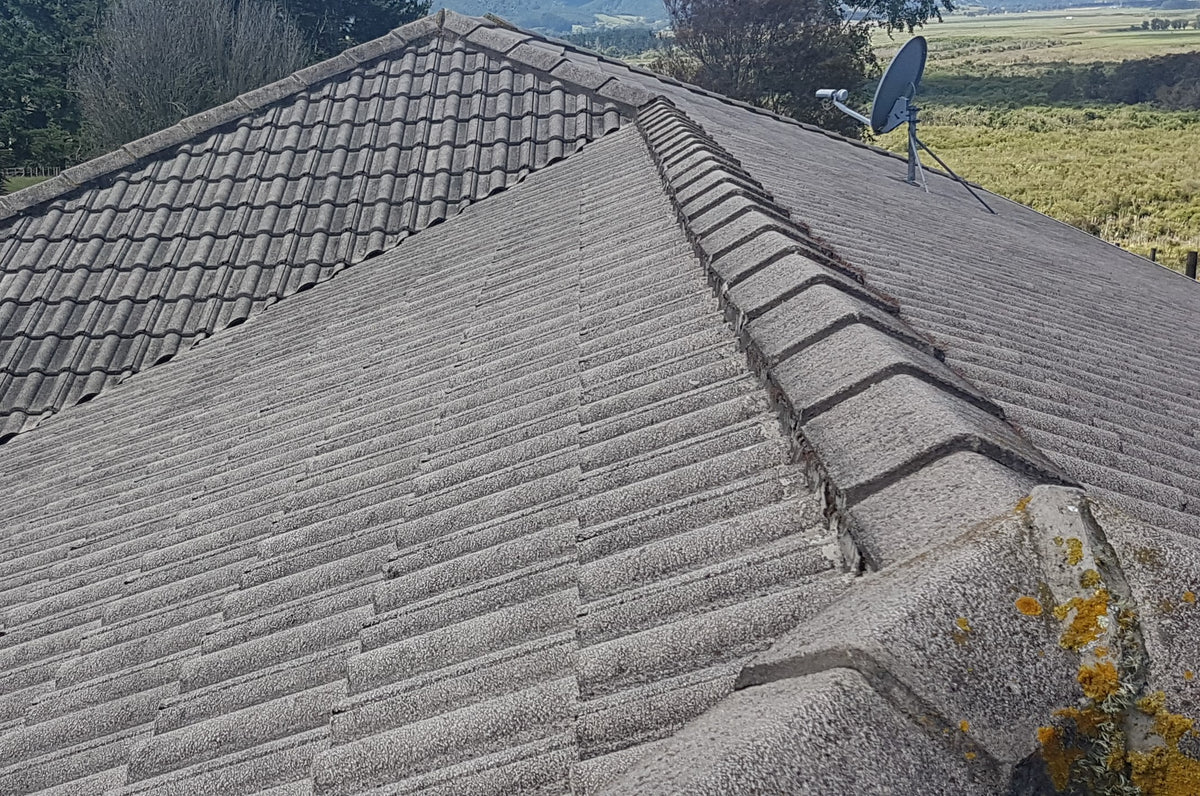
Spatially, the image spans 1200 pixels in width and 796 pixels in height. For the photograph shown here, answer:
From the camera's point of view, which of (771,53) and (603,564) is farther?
(771,53)

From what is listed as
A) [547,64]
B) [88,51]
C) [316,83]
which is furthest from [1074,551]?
[88,51]

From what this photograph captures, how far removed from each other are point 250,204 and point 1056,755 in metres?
8.04

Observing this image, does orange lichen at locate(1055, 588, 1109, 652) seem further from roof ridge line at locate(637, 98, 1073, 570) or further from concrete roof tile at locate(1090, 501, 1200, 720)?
roof ridge line at locate(637, 98, 1073, 570)

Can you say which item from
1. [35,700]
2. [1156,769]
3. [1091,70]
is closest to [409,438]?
[35,700]

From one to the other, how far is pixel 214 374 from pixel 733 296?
4223mm

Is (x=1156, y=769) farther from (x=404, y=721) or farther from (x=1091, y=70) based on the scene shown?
(x=1091, y=70)

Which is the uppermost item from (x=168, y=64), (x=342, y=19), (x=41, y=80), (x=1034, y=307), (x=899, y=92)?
(x=342, y=19)

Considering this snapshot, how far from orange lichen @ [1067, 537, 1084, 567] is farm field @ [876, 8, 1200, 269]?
22.3 m

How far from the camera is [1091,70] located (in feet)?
197

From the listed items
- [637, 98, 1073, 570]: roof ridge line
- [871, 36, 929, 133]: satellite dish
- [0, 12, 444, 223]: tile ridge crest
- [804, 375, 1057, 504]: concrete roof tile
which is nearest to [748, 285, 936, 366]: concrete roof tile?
[637, 98, 1073, 570]: roof ridge line

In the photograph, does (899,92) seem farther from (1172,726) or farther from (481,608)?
(1172,726)

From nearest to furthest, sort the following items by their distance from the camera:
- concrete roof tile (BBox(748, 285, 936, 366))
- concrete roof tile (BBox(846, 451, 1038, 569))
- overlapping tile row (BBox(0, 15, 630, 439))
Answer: concrete roof tile (BBox(846, 451, 1038, 569)), concrete roof tile (BBox(748, 285, 936, 366)), overlapping tile row (BBox(0, 15, 630, 439))

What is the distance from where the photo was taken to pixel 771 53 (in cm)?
3023

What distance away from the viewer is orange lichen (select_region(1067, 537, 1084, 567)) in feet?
4.67
